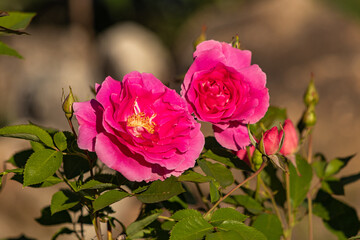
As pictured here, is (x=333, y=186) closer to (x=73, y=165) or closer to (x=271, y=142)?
(x=271, y=142)

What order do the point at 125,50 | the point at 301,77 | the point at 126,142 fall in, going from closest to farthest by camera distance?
the point at 126,142 < the point at 301,77 < the point at 125,50

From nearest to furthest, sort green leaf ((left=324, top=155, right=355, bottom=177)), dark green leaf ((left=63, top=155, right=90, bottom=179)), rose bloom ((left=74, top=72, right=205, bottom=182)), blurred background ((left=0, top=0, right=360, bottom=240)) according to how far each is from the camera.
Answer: rose bloom ((left=74, top=72, right=205, bottom=182)), dark green leaf ((left=63, top=155, right=90, bottom=179)), green leaf ((left=324, top=155, right=355, bottom=177)), blurred background ((left=0, top=0, right=360, bottom=240))

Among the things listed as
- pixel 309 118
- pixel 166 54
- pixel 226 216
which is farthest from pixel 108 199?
pixel 166 54

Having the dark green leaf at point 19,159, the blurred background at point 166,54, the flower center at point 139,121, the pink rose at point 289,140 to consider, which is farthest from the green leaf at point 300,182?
the blurred background at point 166,54

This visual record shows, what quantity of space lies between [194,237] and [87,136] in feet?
0.47

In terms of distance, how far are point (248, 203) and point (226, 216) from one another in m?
0.12

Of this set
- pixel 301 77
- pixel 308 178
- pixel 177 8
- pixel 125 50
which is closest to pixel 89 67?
pixel 125 50

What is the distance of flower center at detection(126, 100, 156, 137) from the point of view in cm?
46

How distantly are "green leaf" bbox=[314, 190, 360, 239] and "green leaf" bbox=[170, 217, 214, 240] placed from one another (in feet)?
0.85

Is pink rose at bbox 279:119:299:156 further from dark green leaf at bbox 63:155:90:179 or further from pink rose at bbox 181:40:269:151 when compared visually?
dark green leaf at bbox 63:155:90:179

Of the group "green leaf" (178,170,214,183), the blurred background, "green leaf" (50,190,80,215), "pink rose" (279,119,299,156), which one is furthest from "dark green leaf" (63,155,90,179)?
the blurred background

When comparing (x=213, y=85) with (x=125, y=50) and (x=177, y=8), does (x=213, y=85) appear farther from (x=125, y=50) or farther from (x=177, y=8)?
(x=177, y=8)

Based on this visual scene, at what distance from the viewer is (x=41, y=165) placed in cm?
47

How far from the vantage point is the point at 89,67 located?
3.87 m
